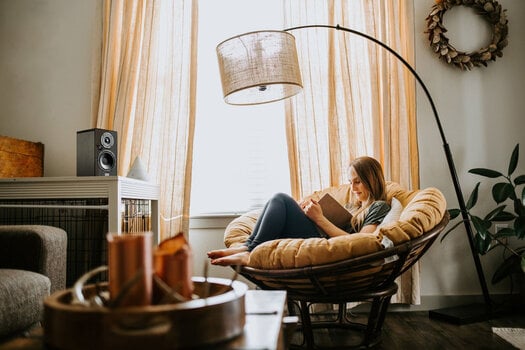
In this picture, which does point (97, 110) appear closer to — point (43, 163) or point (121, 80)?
point (121, 80)

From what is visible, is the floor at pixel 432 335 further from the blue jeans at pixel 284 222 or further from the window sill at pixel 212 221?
the window sill at pixel 212 221

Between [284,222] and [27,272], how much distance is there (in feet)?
4.11

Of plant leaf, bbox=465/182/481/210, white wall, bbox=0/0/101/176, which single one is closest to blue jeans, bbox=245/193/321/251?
plant leaf, bbox=465/182/481/210

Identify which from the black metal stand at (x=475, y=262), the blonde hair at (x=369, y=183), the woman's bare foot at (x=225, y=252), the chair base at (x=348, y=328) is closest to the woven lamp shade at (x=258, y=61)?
the black metal stand at (x=475, y=262)

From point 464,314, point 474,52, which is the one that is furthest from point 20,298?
point 474,52

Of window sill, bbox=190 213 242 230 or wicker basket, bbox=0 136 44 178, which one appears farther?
window sill, bbox=190 213 242 230

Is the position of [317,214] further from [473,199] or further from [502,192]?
[502,192]

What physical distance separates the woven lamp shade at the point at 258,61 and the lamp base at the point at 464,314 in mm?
1595

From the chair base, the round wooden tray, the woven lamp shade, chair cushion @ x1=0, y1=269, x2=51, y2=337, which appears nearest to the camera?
the round wooden tray

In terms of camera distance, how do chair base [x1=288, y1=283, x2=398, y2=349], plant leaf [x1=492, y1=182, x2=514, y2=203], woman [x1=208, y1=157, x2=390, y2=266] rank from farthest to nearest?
plant leaf [x1=492, y1=182, x2=514, y2=203]
woman [x1=208, y1=157, x2=390, y2=266]
chair base [x1=288, y1=283, x2=398, y2=349]

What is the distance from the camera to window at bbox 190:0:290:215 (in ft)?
10.4

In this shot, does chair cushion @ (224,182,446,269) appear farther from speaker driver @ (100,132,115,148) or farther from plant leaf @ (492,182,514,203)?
speaker driver @ (100,132,115,148)

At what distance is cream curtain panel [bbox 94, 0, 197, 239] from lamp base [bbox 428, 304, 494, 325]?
1654 mm

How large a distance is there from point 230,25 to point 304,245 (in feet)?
6.62
